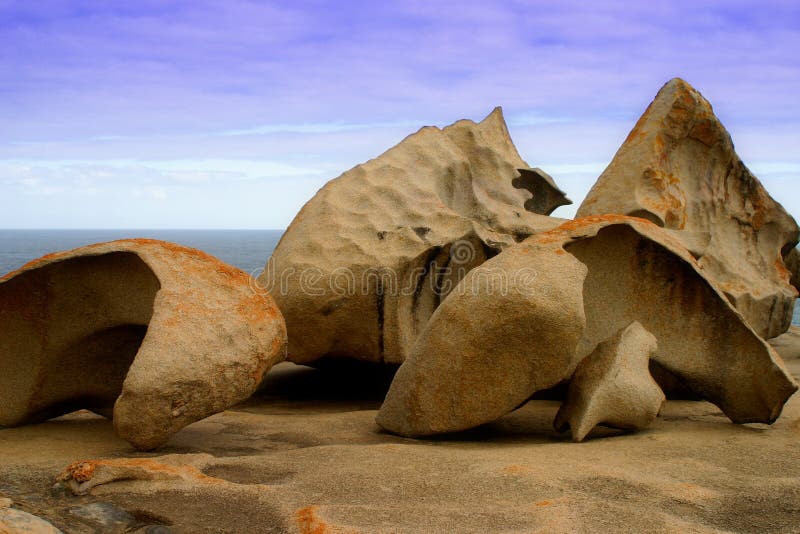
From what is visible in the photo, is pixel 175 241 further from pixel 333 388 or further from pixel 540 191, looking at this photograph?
pixel 333 388

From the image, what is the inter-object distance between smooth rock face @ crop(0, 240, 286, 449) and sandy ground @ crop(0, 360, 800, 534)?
17 centimetres

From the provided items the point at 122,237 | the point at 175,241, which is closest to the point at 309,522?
the point at 122,237

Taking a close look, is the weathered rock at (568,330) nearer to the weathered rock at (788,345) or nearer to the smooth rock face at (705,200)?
the smooth rock face at (705,200)

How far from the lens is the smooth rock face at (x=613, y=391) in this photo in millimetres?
4254

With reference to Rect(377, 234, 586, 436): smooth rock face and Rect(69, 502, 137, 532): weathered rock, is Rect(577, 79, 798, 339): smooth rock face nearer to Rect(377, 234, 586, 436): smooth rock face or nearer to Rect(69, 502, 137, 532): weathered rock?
Rect(377, 234, 586, 436): smooth rock face

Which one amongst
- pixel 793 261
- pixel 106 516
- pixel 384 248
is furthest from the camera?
pixel 793 261

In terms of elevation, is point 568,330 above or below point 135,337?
above

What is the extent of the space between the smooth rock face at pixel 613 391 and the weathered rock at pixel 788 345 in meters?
3.76

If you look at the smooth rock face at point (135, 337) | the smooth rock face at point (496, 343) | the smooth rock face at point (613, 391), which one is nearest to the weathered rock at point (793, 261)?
the smooth rock face at point (613, 391)

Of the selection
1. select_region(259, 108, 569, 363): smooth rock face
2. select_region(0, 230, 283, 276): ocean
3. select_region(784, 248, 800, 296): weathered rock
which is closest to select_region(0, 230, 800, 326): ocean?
select_region(0, 230, 283, 276): ocean

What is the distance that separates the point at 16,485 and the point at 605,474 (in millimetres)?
2277

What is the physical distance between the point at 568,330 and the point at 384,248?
1.68 m

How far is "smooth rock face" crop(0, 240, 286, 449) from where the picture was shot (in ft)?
12.2

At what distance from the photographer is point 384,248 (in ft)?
17.7
